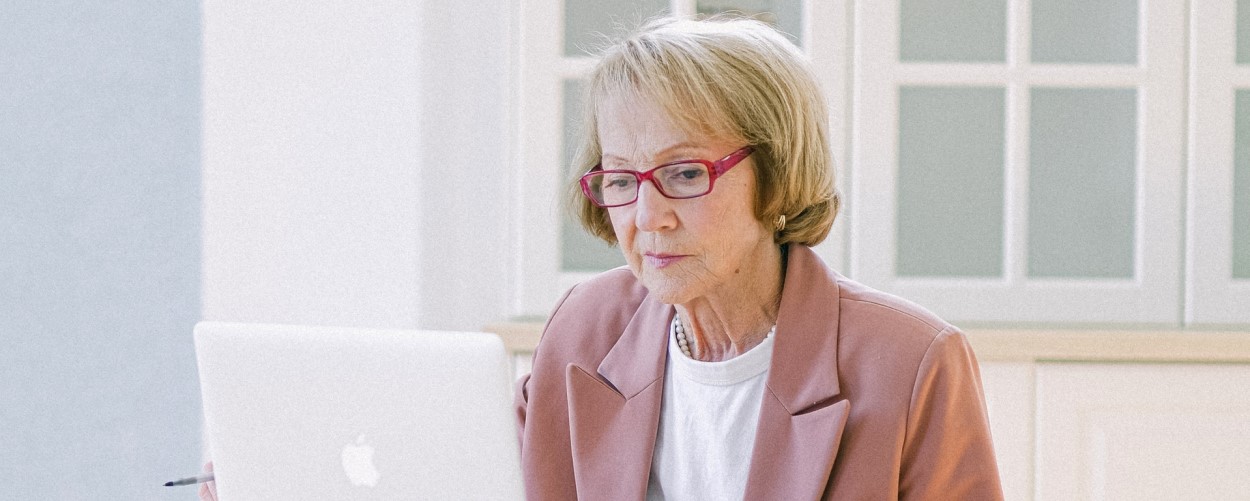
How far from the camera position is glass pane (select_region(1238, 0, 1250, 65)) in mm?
2232

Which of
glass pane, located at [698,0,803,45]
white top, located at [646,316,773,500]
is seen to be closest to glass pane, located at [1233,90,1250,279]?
glass pane, located at [698,0,803,45]

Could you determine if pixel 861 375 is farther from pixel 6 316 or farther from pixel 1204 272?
pixel 6 316

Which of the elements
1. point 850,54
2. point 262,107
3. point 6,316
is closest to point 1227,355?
point 850,54

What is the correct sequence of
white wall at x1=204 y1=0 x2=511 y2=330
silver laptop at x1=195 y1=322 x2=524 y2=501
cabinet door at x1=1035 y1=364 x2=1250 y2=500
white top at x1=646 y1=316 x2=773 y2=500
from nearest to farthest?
silver laptop at x1=195 y1=322 x2=524 y2=501 < white top at x1=646 y1=316 x2=773 y2=500 < cabinet door at x1=1035 y1=364 x2=1250 y2=500 < white wall at x1=204 y1=0 x2=511 y2=330

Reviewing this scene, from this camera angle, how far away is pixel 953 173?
88.8 inches

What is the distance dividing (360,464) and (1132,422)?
1713 millimetres

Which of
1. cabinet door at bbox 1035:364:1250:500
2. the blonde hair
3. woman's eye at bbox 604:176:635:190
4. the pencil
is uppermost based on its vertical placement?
the blonde hair

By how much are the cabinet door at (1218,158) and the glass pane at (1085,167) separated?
0.39 ft

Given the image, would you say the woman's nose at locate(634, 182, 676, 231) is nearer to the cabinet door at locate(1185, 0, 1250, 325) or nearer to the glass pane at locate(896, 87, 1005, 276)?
the glass pane at locate(896, 87, 1005, 276)

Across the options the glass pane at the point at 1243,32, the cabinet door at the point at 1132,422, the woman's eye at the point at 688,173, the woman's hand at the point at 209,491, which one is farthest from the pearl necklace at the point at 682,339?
the glass pane at the point at 1243,32

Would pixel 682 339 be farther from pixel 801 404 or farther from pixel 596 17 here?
pixel 596 17

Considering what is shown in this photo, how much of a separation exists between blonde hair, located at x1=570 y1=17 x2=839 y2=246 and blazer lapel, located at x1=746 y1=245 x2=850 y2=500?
107mm

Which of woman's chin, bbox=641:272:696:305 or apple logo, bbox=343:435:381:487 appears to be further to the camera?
woman's chin, bbox=641:272:696:305

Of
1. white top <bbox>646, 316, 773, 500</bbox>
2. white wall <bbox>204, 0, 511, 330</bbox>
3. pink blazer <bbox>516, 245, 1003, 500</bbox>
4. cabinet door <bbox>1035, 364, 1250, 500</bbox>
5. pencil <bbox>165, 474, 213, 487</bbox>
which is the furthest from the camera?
white wall <bbox>204, 0, 511, 330</bbox>
